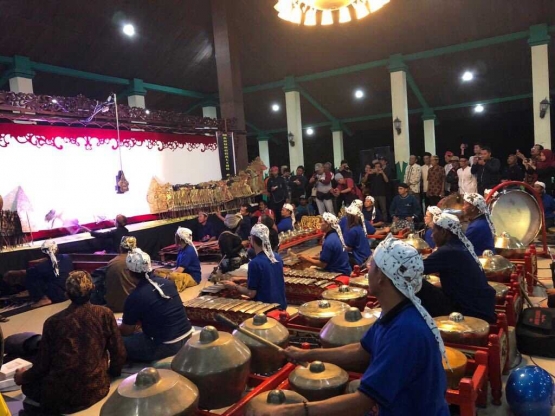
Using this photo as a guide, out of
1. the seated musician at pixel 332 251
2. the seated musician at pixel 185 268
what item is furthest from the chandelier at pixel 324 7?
the seated musician at pixel 185 268

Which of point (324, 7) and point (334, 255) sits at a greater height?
point (324, 7)

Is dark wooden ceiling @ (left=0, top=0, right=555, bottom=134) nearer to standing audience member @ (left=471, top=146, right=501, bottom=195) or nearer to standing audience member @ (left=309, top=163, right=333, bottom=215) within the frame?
standing audience member @ (left=309, top=163, right=333, bottom=215)

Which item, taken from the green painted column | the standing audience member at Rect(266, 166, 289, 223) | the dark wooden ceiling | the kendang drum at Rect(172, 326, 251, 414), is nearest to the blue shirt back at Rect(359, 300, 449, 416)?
the kendang drum at Rect(172, 326, 251, 414)

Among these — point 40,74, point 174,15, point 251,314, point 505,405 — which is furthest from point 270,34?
point 505,405

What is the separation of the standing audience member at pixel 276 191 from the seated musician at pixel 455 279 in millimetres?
7587

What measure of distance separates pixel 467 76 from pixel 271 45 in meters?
5.75

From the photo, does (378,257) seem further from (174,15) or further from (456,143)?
(456,143)

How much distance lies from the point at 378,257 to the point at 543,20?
37.8ft

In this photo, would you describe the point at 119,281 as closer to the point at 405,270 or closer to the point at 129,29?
the point at 405,270

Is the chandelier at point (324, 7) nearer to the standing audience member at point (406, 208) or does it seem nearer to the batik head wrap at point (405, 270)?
the standing audience member at point (406, 208)

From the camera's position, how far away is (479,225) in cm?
490

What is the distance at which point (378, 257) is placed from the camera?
185 centimetres

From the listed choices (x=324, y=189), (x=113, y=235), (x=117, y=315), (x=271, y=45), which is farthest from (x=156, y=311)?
(x=271, y=45)

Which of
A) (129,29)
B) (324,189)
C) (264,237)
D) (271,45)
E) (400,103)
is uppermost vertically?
(129,29)
